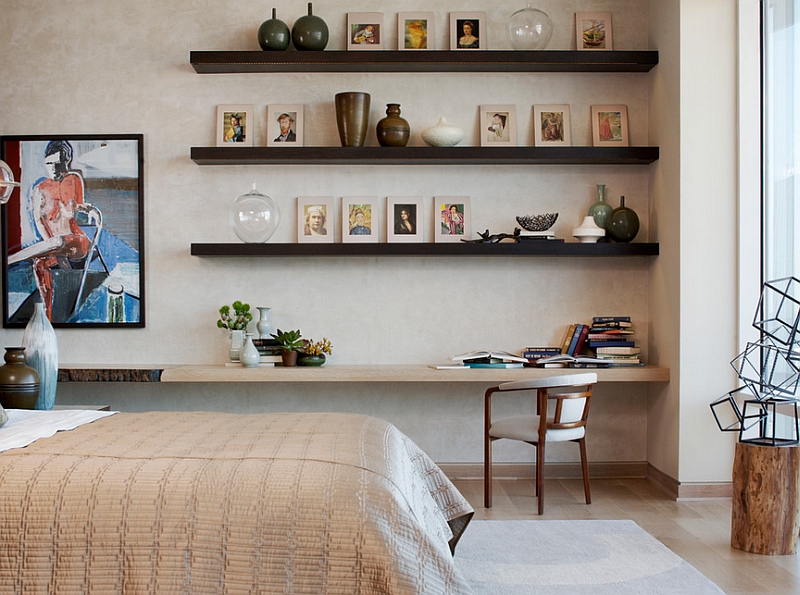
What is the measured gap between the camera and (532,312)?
474cm

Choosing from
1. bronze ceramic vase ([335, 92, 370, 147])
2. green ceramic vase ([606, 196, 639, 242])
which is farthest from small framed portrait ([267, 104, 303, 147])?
green ceramic vase ([606, 196, 639, 242])

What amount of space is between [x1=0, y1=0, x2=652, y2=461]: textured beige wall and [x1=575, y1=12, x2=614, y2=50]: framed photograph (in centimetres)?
6

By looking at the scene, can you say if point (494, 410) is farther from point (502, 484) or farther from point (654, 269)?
point (654, 269)

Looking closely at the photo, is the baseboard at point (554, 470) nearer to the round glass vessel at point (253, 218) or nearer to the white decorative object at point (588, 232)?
the white decorative object at point (588, 232)

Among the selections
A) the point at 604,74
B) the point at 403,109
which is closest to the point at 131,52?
the point at 403,109

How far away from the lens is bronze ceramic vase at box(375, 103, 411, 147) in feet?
14.8

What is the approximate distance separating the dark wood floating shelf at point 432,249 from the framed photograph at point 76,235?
588mm

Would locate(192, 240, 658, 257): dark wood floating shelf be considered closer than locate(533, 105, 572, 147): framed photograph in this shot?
Yes

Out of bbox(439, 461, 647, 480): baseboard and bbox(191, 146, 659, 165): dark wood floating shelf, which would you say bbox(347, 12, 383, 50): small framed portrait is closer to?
bbox(191, 146, 659, 165): dark wood floating shelf

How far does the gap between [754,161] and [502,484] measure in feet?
7.47

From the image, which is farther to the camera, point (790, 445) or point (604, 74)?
point (604, 74)

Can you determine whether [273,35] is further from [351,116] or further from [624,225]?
[624,225]

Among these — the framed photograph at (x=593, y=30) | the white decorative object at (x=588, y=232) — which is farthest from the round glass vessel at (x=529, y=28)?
the white decorative object at (x=588, y=232)

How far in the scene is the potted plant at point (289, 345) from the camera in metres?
4.46
